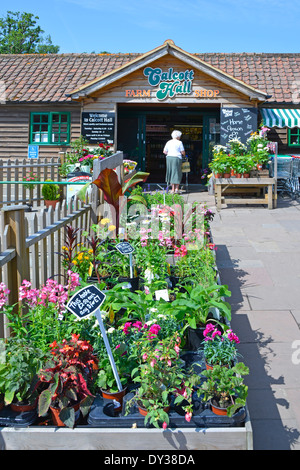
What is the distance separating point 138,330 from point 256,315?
2050 mm

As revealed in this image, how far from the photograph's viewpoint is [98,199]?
6754 millimetres

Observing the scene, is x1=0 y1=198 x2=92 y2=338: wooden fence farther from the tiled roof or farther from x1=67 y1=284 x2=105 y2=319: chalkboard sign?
the tiled roof

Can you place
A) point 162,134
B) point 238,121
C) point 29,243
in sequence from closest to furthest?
point 29,243, point 238,121, point 162,134

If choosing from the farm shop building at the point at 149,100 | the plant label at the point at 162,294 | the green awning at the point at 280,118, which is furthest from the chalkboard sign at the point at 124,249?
the green awning at the point at 280,118

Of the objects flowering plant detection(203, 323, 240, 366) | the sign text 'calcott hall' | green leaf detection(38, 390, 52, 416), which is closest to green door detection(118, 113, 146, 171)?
the sign text 'calcott hall'

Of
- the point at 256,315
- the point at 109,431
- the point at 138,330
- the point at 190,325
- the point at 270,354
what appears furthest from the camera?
the point at 256,315

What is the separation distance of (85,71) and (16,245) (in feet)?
49.8

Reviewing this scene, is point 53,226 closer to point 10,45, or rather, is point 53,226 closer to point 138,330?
point 138,330

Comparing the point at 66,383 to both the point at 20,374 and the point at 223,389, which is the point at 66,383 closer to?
the point at 20,374

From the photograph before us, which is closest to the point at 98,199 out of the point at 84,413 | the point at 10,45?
the point at 84,413

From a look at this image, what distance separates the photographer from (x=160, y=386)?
2.76 m

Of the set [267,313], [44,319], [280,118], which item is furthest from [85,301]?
[280,118]

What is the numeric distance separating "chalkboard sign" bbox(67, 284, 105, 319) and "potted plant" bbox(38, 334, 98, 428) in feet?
0.56

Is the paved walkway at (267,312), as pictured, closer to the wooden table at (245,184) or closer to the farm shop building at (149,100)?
the wooden table at (245,184)
